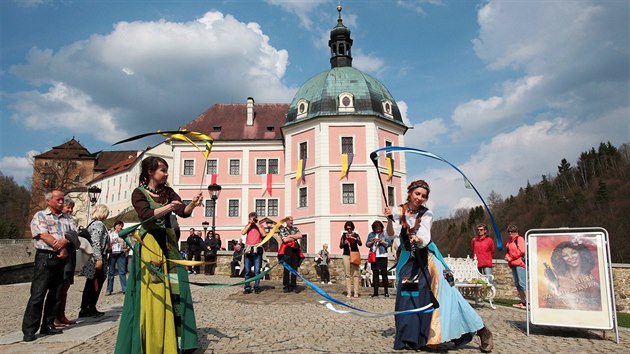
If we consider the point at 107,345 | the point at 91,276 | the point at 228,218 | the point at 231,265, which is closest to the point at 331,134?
the point at 228,218

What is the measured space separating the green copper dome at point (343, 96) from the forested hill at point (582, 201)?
87.1 ft

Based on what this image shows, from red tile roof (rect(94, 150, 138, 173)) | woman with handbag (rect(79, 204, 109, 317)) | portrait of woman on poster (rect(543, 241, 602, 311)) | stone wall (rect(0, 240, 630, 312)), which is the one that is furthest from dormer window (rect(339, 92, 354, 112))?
red tile roof (rect(94, 150, 138, 173))

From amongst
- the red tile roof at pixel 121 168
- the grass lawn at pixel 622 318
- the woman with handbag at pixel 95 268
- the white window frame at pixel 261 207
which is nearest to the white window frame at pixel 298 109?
the white window frame at pixel 261 207

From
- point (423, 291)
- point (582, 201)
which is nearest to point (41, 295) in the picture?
point (423, 291)

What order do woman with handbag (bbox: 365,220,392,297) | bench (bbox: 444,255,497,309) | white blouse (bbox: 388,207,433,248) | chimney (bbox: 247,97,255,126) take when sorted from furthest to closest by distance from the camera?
chimney (bbox: 247,97,255,126)
woman with handbag (bbox: 365,220,392,297)
bench (bbox: 444,255,497,309)
white blouse (bbox: 388,207,433,248)

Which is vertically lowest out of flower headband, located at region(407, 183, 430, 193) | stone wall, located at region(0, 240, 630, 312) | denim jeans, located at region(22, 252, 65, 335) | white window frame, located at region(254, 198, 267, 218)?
stone wall, located at region(0, 240, 630, 312)

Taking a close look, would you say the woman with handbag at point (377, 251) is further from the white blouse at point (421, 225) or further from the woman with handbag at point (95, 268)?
the woman with handbag at point (95, 268)

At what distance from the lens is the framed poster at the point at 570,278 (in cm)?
599

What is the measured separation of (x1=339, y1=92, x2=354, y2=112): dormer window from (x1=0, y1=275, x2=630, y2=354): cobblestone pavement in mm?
25317

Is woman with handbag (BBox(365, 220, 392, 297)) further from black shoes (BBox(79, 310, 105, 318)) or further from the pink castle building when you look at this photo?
the pink castle building

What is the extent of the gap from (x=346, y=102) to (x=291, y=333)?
2903 centimetres

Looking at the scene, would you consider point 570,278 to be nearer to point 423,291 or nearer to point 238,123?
point 423,291

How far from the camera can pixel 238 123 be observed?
4119 centimetres

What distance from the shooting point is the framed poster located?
5992 millimetres
